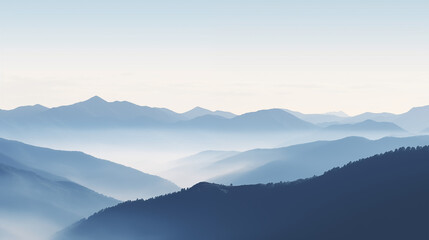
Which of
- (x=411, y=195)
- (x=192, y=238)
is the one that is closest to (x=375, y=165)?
(x=411, y=195)

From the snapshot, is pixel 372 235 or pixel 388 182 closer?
pixel 372 235

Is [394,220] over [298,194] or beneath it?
beneath

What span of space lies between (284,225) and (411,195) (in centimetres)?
3783

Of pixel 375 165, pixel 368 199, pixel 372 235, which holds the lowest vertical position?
pixel 372 235

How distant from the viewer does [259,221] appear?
633 feet

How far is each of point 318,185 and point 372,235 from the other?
152ft

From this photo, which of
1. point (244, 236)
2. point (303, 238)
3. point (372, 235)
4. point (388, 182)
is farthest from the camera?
point (244, 236)

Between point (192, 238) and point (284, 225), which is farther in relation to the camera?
point (192, 238)

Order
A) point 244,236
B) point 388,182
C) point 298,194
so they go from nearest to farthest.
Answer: point 388,182 → point 244,236 → point 298,194

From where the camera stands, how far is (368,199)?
169375mm

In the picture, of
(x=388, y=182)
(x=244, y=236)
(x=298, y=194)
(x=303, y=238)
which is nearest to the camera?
(x=303, y=238)

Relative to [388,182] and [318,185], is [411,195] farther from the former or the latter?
[318,185]

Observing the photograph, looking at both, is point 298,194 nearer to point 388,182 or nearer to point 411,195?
point 388,182

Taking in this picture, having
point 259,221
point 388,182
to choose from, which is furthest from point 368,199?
point 259,221
